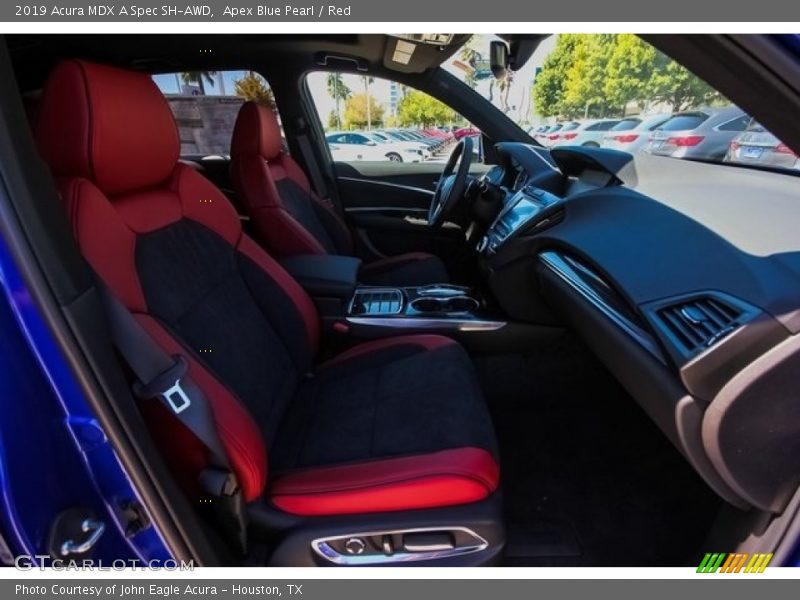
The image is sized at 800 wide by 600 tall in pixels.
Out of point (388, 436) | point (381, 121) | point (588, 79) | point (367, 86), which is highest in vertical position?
point (588, 79)

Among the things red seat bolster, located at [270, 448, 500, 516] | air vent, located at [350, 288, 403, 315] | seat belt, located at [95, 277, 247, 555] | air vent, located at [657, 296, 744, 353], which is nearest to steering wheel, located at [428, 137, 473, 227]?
air vent, located at [350, 288, 403, 315]

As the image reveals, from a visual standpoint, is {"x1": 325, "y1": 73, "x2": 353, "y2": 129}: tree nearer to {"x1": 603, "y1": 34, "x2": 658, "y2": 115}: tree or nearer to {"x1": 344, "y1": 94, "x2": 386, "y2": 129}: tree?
{"x1": 344, "y1": 94, "x2": 386, "y2": 129}: tree

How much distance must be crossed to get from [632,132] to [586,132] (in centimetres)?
30

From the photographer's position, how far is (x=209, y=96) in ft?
8.42

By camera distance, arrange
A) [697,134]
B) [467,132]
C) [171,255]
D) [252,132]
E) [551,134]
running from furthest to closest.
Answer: [467,132], [551,134], [252,132], [697,134], [171,255]

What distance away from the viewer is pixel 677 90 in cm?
94

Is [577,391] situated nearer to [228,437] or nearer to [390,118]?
[228,437]

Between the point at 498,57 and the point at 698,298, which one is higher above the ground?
the point at 498,57

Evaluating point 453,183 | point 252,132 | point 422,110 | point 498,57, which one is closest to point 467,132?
point 422,110

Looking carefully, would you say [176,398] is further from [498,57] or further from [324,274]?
[498,57]

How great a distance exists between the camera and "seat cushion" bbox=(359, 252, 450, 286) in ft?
6.95

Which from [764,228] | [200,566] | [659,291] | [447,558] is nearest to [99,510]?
[200,566]

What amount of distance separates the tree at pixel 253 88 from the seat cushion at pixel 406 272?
1.14 meters

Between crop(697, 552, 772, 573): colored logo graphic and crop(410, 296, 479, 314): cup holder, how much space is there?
97 cm
